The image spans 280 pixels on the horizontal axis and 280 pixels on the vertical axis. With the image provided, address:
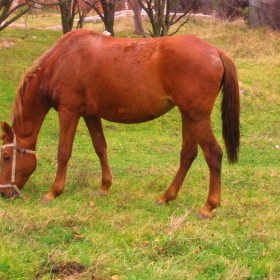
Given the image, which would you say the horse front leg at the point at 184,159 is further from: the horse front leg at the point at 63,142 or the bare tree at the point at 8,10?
the bare tree at the point at 8,10

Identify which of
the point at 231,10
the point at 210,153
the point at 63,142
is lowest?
the point at 231,10

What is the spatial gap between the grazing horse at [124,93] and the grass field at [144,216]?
42cm

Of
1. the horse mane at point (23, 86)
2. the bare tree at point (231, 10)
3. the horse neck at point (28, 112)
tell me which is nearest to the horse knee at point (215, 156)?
the horse neck at point (28, 112)

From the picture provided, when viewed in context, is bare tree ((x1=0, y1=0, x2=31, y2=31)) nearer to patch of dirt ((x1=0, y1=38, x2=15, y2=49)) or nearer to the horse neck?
the horse neck

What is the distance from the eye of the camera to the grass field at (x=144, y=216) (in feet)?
13.4

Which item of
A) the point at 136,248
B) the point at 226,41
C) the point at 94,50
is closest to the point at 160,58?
the point at 94,50

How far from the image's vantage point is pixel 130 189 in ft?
22.5

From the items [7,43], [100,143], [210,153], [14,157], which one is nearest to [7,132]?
[14,157]

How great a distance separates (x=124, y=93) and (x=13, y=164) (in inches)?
61.1

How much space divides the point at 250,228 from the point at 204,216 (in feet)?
2.16

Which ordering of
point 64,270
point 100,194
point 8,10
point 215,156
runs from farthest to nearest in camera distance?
point 8,10, point 100,194, point 215,156, point 64,270

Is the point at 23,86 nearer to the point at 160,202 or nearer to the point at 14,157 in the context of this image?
the point at 14,157

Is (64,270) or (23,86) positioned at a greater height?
(23,86)

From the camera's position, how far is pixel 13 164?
639 cm
